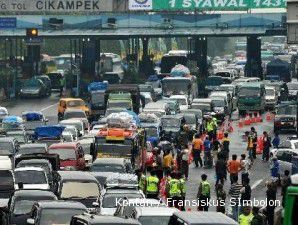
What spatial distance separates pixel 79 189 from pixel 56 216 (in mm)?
7612

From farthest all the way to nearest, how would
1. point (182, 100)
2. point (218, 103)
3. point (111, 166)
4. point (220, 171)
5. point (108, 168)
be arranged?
point (182, 100) < point (218, 103) < point (220, 171) < point (111, 166) < point (108, 168)

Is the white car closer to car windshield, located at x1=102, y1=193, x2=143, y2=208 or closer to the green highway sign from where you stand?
the green highway sign

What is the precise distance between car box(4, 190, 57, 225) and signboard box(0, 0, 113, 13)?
65734 millimetres

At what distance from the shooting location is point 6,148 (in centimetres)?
5172

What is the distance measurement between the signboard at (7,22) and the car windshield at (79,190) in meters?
61.2

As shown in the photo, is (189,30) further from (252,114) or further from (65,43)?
(65,43)

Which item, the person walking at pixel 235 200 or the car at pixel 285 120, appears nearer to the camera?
the person walking at pixel 235 200

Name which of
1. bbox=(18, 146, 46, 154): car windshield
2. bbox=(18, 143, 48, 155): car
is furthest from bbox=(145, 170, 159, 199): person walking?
bbox=(18, 146, 46, 154): car windshield

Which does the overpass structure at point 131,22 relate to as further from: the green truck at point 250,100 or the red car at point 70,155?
the red car at point 70,155

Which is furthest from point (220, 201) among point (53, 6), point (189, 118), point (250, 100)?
point (53, 6)

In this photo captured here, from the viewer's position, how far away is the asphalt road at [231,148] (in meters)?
48.3

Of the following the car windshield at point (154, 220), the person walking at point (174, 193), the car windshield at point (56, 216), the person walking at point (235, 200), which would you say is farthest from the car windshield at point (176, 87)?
the car windshield at point (154, 220)

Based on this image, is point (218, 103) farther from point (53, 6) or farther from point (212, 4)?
point (53, 6)

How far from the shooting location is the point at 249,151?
5666cm
